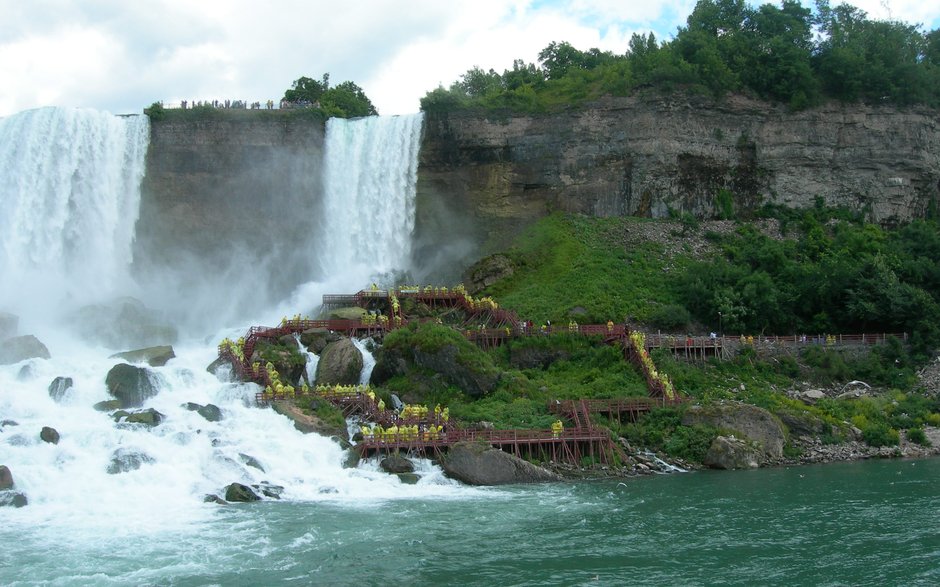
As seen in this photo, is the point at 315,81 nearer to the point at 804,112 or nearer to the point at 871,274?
the point at 804,112

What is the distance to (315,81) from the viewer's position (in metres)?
85.1

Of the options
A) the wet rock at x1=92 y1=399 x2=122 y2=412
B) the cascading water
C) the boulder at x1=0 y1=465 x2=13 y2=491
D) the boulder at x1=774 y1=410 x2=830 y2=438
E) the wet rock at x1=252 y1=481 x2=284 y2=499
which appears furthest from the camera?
the boulder at x1=774 y1=410 x2=830 y2=438

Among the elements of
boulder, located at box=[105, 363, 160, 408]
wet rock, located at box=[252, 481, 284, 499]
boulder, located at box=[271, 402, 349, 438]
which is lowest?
wet rock, located at box=[252, 481, 284, 499]

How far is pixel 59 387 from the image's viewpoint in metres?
37.6

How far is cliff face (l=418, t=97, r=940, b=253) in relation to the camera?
62.0m

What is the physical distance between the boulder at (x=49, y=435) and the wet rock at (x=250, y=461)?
241 inches

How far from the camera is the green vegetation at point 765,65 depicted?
63.1 meters

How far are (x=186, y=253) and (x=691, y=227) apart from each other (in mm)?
31849

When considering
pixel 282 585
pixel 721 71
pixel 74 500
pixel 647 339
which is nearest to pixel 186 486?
pixel 74 500

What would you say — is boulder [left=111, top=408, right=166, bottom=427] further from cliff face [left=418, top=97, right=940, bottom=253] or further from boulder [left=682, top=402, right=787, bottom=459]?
cliff face [left=418, top=97, right=940, bottom=253]

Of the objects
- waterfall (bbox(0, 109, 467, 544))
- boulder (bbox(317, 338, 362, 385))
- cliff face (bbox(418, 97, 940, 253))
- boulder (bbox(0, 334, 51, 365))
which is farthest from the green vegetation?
boulder (bbox(0, 334, 51, 365))

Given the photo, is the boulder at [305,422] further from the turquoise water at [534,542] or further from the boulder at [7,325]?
the boulder at [7,325]

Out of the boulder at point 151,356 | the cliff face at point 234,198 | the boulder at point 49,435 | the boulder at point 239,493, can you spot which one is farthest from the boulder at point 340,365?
the cliff face at point 234,198

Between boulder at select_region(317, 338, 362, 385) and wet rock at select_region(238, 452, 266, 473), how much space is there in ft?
29.9
